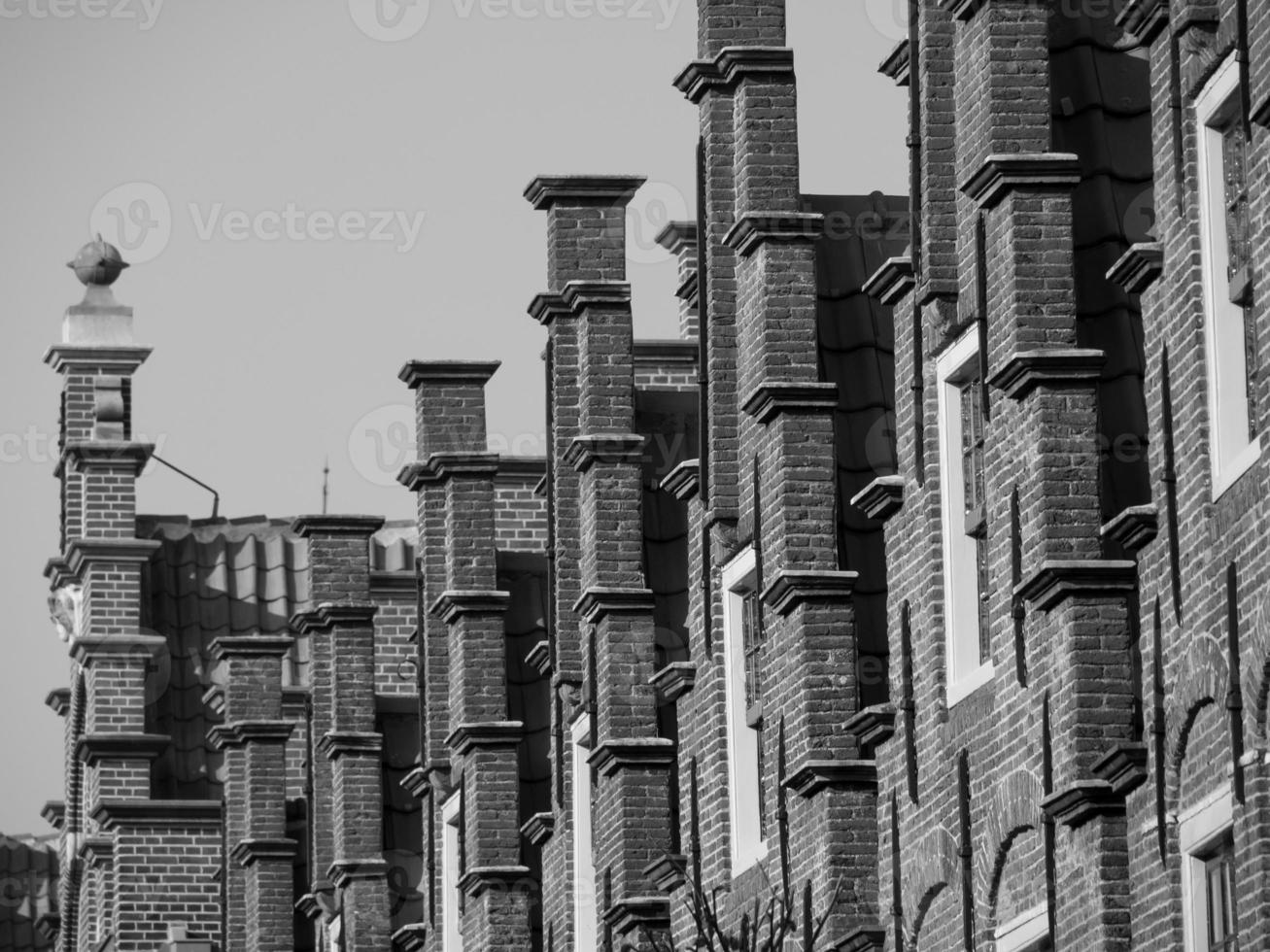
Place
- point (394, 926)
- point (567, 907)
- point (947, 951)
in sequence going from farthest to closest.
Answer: point (394, 926) < point (567, 907) < point (947, 951)

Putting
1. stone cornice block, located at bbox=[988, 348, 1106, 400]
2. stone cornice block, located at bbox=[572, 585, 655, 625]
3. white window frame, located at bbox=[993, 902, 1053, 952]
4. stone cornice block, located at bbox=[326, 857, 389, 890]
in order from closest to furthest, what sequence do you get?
1. white window frame, located at bbox=[993, 902, 1053, 952]
2. stone cornice block, located at bbox=[988, 348, 1106, 400]
3. stone cornice block, located at bbox=[572, 585, 655, 625]
4. stone cornice block, located at bbox=[326, 857, 389, 890]

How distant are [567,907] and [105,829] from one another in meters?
13.7

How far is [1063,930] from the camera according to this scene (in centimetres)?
1678

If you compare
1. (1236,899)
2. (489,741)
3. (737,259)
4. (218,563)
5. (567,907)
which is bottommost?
(1236,899)

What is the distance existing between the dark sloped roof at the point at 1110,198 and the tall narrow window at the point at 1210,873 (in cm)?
213

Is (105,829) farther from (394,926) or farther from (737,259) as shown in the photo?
(737,259)

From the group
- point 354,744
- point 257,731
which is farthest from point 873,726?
point 257,731

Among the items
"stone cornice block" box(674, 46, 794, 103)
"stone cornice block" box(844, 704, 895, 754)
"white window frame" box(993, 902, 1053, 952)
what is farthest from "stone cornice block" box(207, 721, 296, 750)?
"white window frame" box(993, 902, 1053, 952)

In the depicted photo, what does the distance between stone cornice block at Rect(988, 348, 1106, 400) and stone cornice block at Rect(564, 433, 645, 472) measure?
24.3 feet

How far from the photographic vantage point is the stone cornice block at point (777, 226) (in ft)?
68.9

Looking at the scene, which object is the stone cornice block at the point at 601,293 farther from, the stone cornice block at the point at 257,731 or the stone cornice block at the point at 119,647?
the stone cornice block at the point at 119,647

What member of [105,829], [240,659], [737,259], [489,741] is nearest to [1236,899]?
[737,259]

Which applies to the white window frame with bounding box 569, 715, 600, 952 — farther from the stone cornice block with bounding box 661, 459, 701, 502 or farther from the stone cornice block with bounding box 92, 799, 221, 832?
the stone cornice block with bounding box 92, 799, 221, 832

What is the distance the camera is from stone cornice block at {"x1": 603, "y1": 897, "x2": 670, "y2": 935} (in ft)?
76.2
